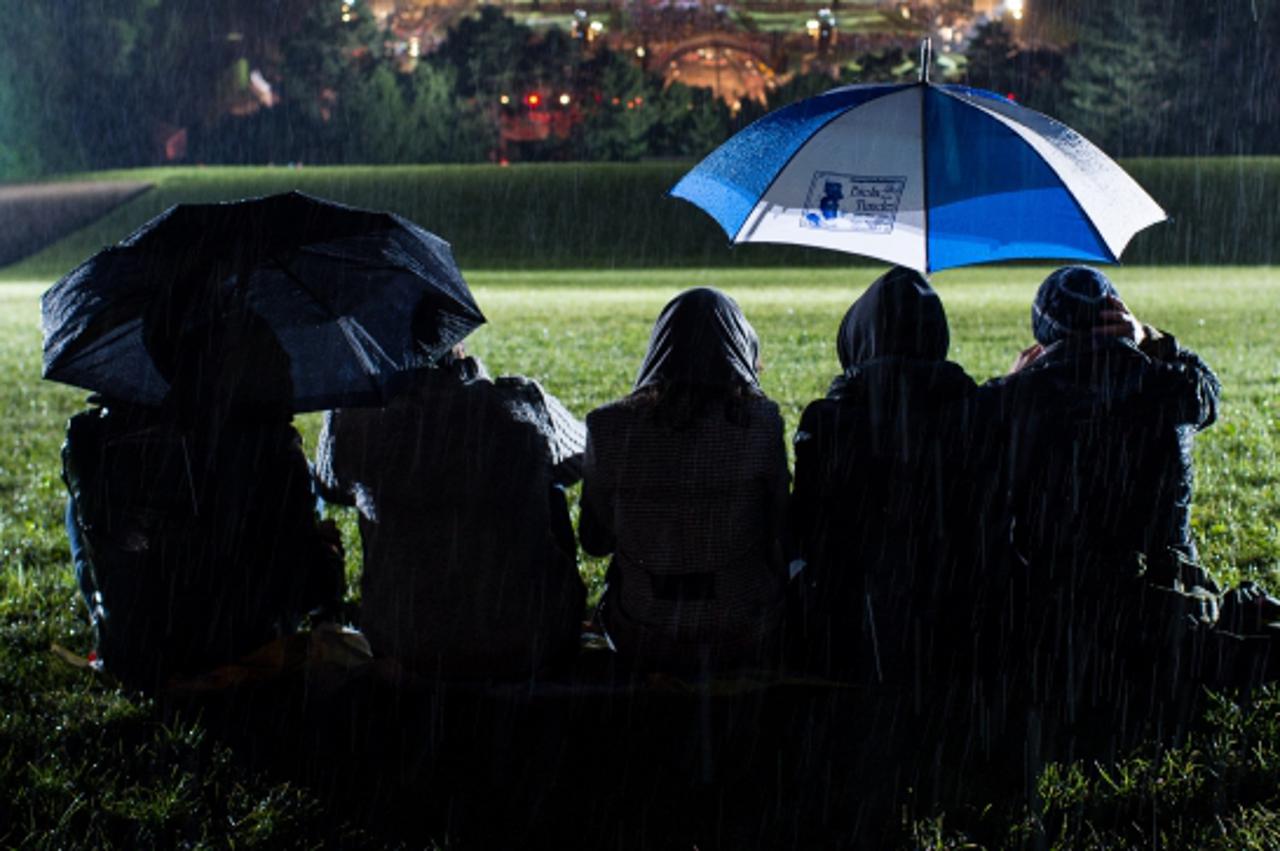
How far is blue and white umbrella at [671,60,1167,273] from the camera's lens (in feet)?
13.0

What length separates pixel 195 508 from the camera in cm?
387

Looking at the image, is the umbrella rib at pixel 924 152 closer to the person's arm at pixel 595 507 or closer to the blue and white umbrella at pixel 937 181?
the blue and white umbrella at pixel 937 181

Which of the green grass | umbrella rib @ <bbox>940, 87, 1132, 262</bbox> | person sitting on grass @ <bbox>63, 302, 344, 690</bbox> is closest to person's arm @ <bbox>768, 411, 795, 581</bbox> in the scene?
umbrella rib @ <bbox>940, 87, 1132, 262</bbox>

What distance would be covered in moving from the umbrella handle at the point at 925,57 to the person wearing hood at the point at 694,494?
97 cm

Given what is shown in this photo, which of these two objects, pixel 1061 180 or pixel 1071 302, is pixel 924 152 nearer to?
pixel 1061 180

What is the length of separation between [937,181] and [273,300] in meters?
1.95

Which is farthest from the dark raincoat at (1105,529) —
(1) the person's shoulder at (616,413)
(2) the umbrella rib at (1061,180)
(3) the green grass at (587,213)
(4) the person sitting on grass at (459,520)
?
(3) the green grass at (587,213)

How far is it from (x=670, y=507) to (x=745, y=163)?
1.33 metres

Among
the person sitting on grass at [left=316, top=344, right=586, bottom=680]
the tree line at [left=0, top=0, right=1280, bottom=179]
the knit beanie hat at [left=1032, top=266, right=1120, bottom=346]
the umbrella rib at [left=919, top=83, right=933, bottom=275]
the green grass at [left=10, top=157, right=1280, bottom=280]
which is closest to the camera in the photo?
the person sitting on grass at [left=316, top=344, right=586, bottom=680]

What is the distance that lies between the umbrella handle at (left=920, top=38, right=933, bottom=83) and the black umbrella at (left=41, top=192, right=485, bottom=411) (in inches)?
57.5

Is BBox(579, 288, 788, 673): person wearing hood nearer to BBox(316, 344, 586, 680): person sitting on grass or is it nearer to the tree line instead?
BBox(316, 344, 586, 680): person sitting on grass

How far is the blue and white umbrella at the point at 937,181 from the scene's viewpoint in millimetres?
3961

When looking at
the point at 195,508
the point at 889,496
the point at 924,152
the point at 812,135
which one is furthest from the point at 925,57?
the point at 195,508

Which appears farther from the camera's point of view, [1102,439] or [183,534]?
[183,534]
